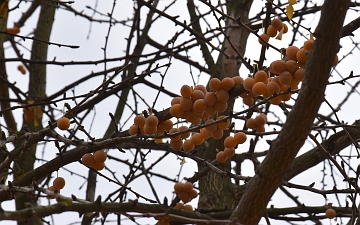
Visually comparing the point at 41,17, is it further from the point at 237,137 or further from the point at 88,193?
the point at 237,137

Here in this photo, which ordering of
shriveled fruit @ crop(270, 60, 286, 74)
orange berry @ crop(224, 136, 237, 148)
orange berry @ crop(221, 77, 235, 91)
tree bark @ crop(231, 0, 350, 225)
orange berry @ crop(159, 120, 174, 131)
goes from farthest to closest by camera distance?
1. orange berry @ crop(224, 136, 237, 148)
2. orange berry @ crop(159, 120, 174, 131)
3. orange berry @ crop(221, 77, 235, 91)
4. shriveled fruit @ crop(270, 60, 286, 74)
5. tree bark @ crop(231, 0, 350, 225)

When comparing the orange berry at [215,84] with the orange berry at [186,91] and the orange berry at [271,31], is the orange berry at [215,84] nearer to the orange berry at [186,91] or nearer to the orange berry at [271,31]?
the orange berry at [186,91]

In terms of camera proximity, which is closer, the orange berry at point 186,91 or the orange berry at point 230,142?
the orange berry at point 186,91

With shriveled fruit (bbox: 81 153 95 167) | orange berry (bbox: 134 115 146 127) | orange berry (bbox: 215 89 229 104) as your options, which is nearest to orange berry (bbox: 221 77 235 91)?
orange berry (bbox: 215 89 229 104)

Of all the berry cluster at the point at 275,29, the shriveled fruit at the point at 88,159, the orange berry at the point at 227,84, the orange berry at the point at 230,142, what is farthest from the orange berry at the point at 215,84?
the shriveled fruit at the point at 88,159

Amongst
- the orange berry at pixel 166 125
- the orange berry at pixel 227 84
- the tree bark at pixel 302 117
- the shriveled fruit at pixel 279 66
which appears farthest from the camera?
the orange berry at pixel 166 125

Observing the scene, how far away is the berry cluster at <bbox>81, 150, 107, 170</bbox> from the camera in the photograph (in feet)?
6.29

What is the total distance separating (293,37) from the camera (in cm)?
390

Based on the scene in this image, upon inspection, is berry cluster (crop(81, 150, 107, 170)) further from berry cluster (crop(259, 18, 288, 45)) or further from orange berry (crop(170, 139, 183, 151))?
berry cluster (crop(259, 18, 288, 45))

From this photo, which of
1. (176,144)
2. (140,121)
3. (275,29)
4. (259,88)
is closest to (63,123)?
(140,121)

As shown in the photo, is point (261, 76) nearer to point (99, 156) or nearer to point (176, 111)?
point (176, 111)

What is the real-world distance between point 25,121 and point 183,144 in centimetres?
241

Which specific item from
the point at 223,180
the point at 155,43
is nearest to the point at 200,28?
the point at 155,43

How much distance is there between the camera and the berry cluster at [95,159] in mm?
1919
